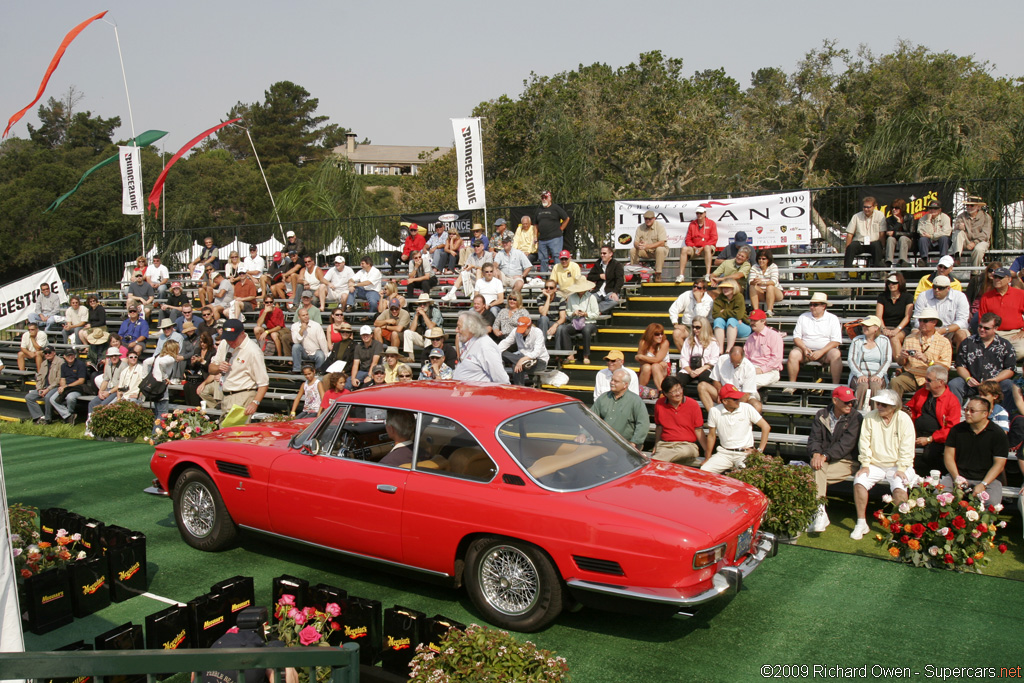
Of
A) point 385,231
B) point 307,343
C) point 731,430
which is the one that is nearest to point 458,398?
point 731,430

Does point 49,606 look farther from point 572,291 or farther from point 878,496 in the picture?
point 572,291

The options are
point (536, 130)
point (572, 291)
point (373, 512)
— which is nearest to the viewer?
point (373, 512)

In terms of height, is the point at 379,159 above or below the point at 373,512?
above

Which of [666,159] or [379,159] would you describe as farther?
[379,159]

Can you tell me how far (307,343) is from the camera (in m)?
14.0

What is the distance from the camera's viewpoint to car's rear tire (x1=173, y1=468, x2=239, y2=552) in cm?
693

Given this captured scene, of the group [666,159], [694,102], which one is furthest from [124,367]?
[694,102]

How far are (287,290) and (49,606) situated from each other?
1308 centimetres

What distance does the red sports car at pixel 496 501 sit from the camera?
16.7 ft

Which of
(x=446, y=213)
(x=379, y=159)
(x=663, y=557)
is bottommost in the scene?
(x=663, y=557)

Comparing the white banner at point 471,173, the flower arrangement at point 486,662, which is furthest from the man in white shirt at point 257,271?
the flower arrangement at point 486,662

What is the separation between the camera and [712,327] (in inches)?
441

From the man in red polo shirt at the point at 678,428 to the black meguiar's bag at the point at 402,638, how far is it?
439 cm

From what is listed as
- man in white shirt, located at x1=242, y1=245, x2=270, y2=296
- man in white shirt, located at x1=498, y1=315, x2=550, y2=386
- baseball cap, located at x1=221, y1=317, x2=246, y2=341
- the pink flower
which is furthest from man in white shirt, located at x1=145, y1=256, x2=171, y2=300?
the pink flower
